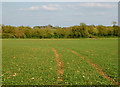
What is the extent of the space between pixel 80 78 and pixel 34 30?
65335 millimetres

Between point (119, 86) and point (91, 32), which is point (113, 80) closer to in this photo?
point (119, 86)

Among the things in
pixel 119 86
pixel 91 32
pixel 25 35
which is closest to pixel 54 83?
pixel 119 86

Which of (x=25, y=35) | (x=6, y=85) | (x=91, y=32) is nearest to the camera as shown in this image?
(x=6, y=85)

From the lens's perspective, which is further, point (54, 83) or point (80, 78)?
point (80, 78)

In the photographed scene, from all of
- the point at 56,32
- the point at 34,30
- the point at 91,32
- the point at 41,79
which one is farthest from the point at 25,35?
the point at 41,79

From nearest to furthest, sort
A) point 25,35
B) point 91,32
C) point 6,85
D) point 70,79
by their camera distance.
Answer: point 6,85 < point 70,79 < point 25,35 < point 91,32

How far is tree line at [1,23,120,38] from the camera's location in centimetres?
6875

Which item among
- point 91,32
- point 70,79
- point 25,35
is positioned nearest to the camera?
point 70,79

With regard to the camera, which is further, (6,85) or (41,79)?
(41,79)

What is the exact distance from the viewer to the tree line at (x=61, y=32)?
226 feet

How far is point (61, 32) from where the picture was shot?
72.1m

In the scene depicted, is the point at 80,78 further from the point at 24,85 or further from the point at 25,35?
the point at 25,35

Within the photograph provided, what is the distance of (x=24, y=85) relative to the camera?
648cm

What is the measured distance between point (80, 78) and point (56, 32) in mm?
64788
